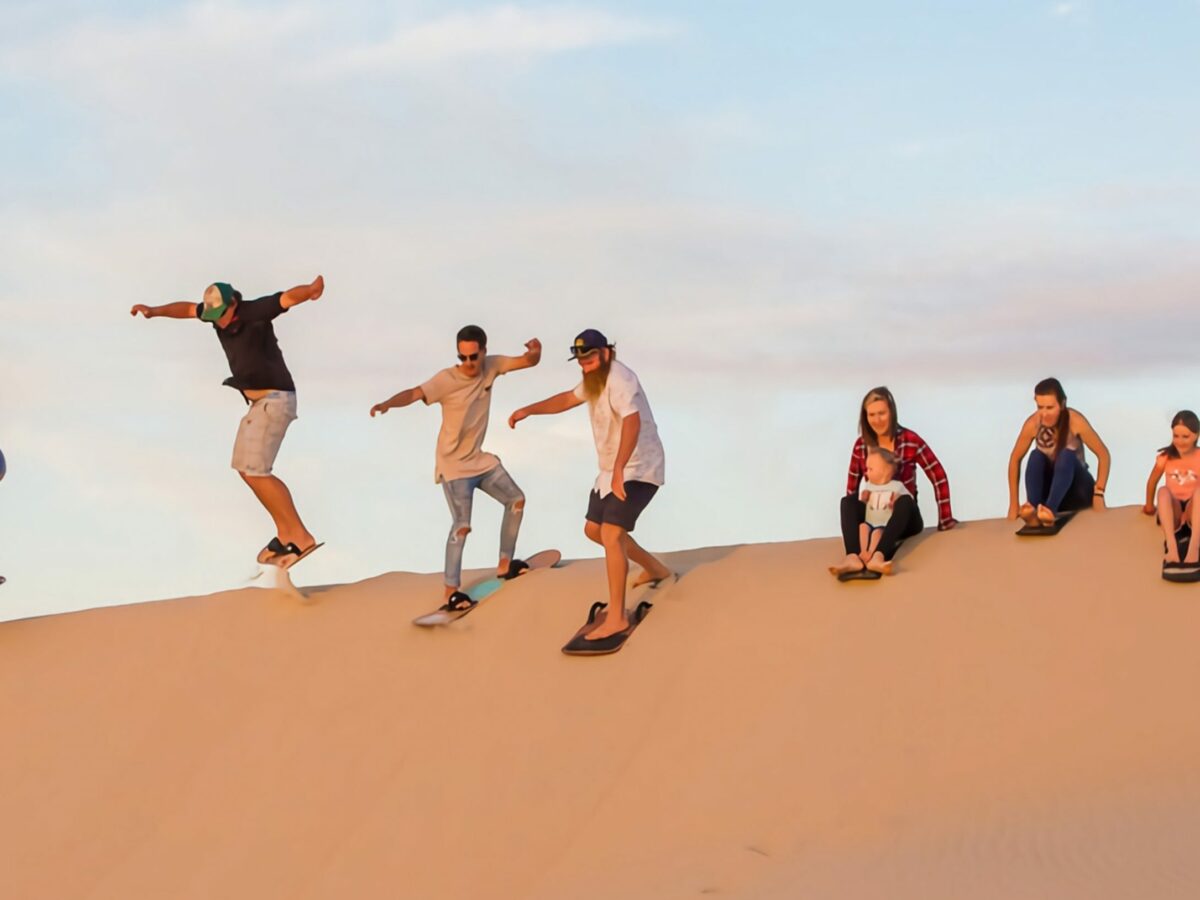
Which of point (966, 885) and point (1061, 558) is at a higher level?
point (1061, 558)

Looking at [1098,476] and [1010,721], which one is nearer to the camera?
[1010,721]

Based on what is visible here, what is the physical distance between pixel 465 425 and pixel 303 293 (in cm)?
150

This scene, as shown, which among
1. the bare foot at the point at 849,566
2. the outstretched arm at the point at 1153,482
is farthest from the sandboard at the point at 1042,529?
the bare foot at the point at 849,566

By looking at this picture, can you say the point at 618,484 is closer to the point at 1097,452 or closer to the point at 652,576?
the point at 652,576

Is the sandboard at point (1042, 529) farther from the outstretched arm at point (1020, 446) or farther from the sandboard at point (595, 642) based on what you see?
the sandboard at point (595, 642)

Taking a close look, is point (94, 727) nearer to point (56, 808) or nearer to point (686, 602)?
point (56, 808)

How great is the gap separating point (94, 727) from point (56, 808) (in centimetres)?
85

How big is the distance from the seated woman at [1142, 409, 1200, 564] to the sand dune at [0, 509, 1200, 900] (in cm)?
25

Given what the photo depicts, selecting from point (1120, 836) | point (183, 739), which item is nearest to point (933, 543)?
point (1120, 836)

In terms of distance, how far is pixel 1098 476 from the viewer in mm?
11258

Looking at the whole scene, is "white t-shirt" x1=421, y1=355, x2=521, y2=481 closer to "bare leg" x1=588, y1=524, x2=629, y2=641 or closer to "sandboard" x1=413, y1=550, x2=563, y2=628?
"sandboard" x1=413, y1=550, x2=563, y2=628

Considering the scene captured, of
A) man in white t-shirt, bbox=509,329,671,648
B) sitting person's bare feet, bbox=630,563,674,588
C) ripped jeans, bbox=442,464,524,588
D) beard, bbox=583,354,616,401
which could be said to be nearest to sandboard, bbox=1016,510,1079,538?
sitting person's bare feet, bbox=630,563,674,588

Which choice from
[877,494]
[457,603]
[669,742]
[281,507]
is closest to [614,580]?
[669,742]

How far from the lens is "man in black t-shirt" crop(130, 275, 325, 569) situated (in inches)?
461
